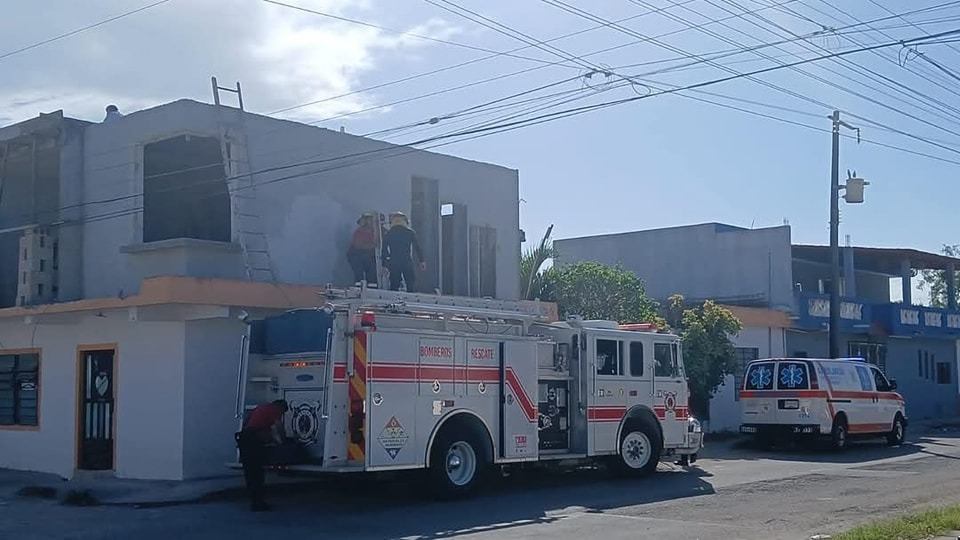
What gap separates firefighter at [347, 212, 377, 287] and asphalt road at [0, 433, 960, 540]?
14.0 ft

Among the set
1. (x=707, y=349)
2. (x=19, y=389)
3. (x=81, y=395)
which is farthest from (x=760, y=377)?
(x=19, y=389)

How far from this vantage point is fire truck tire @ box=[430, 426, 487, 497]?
1572cm

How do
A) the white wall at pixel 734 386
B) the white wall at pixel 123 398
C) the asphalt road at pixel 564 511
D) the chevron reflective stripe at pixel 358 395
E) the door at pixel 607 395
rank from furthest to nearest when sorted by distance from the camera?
the white wall at pixel 734 386, the white wall at pixel 123 398, the door at pixel 607 395, the chevron reflective stripe at pixel 358 395, the asphalt road at pixel 564 511

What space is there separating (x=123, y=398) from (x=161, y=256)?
8.16 feet

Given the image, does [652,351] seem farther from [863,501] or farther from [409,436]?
[409,436]

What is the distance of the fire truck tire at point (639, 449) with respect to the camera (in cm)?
1908

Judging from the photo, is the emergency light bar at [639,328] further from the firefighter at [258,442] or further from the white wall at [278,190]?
the firefighter at [258,442]

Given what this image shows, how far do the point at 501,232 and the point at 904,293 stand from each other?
22.2 m

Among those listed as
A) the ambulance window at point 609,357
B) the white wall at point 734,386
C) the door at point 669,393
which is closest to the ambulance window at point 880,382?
the white wall at point 734,386

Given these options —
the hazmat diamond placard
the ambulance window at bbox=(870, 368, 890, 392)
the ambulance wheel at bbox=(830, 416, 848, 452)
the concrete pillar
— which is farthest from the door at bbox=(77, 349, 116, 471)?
the concrete pillar

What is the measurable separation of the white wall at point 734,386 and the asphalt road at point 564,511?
10.3 meters

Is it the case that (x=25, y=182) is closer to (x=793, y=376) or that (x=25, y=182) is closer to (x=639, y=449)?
(x=639, y=449)

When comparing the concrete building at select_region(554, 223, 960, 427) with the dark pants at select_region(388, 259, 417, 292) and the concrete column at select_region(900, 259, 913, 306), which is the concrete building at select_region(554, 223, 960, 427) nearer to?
the concrete column at select_region(900, 259, 913, 306)

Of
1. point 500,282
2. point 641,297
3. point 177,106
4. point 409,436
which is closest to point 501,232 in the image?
point 500,282
